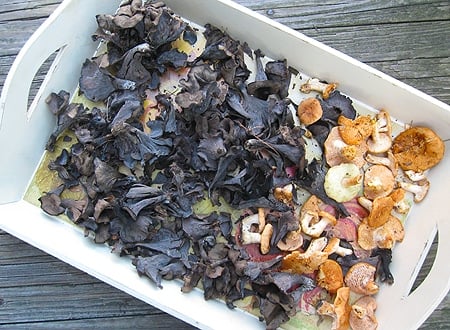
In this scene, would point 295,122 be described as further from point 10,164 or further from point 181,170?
point 10,164

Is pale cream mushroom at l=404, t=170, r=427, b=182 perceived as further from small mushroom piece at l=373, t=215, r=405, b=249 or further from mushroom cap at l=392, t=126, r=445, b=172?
small mushroom piece at l=373, t=215, r=405, b=249

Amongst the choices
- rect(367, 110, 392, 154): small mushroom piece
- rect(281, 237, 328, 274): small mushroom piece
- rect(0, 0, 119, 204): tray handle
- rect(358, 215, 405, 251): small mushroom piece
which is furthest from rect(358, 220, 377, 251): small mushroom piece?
rect(0, 0, 119, 204): tray handle

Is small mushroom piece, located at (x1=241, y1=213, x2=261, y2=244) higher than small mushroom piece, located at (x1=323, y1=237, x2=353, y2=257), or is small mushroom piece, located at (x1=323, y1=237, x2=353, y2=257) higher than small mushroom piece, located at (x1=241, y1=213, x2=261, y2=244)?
small mushroom piece, located at (x1=241, y1=213, x2=261, y2=244)

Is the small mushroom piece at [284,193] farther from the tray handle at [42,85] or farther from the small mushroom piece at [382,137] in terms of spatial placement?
the tray handle at [42,85]

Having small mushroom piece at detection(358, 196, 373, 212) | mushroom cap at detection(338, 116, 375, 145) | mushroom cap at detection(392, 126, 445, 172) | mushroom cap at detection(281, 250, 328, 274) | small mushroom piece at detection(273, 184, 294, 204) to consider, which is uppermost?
mushroom cap at detection(338, 116, 375, 145)

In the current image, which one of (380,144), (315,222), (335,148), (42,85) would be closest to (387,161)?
(380,144)

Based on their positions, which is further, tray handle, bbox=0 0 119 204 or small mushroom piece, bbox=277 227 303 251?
small mushroom piece, bbox=277 227 303 251

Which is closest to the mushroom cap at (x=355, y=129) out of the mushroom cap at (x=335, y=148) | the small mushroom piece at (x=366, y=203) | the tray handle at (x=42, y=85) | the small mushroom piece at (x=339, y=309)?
the mushroom cap at (x=335, y=148)
